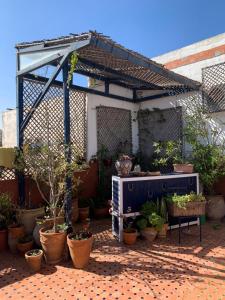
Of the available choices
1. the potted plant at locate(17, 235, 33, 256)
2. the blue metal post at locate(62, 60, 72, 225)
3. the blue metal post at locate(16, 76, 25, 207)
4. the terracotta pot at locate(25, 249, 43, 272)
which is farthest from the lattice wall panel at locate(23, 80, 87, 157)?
the terracotta pot at locate(25, 249, 43, 272)

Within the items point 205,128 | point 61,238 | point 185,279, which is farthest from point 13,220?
point 205,128

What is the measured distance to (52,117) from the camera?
6.61 m

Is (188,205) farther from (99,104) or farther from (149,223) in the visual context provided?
(99,104)

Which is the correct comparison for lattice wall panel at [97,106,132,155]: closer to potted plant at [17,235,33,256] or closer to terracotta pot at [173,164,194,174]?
terracotta pot at [173,164,194,174]

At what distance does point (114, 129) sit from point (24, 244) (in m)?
4.54

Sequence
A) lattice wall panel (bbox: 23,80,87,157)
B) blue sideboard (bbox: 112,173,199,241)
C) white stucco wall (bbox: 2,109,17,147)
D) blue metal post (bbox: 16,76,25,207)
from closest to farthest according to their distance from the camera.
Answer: blue sideboard (bbox: 112,173,199,241), blue metal post (bbox: 16,76,25,207), lattice wall panel (bbox: 23,80,87,157), white stucco wall (bbox: 2,109,17,147)

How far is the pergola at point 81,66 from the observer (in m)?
4.61

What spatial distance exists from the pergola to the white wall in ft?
0.66

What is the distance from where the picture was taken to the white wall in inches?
292

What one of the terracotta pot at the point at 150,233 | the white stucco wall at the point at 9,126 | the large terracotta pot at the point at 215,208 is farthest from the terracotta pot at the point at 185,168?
the white stucco wall at the point at 9,126

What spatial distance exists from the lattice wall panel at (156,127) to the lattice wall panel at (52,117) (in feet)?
7.21

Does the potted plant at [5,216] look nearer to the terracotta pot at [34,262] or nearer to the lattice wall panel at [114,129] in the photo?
the terracotta pot at [34,262]

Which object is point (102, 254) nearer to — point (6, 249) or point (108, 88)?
point (6, 249)

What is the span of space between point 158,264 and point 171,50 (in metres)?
6.69
